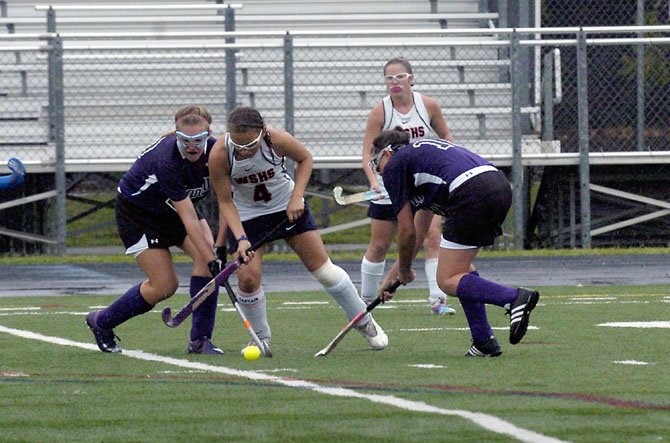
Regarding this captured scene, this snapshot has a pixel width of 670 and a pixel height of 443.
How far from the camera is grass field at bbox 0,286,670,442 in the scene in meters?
5.11

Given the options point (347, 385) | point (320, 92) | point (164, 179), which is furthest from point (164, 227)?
point (320, 92)

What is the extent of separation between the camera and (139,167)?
8.46 meters

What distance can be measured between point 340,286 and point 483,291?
110cm

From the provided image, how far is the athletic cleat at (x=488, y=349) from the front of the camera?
7.65m

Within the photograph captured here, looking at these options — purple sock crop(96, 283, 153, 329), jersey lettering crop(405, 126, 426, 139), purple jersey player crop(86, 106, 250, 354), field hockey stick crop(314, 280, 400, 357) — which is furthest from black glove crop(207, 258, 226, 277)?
jersey lettering crop(405, 126, 426, 139)

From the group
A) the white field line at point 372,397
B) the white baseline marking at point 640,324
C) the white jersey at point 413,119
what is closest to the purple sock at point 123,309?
the white field line at point 372,397

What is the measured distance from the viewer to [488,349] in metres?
7.66

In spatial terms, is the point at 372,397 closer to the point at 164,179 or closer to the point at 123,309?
the point at 164,179

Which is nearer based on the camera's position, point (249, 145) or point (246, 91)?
point (249, 145)

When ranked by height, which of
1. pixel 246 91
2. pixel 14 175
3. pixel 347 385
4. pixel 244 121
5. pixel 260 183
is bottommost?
pixel 347 385

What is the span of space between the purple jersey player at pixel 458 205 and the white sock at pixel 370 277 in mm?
2912

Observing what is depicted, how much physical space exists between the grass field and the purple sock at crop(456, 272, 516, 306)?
329 mm

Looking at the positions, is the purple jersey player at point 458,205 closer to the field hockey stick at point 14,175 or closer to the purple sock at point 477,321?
the purple sock at point 477,321

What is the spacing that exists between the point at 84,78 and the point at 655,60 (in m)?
7.14
